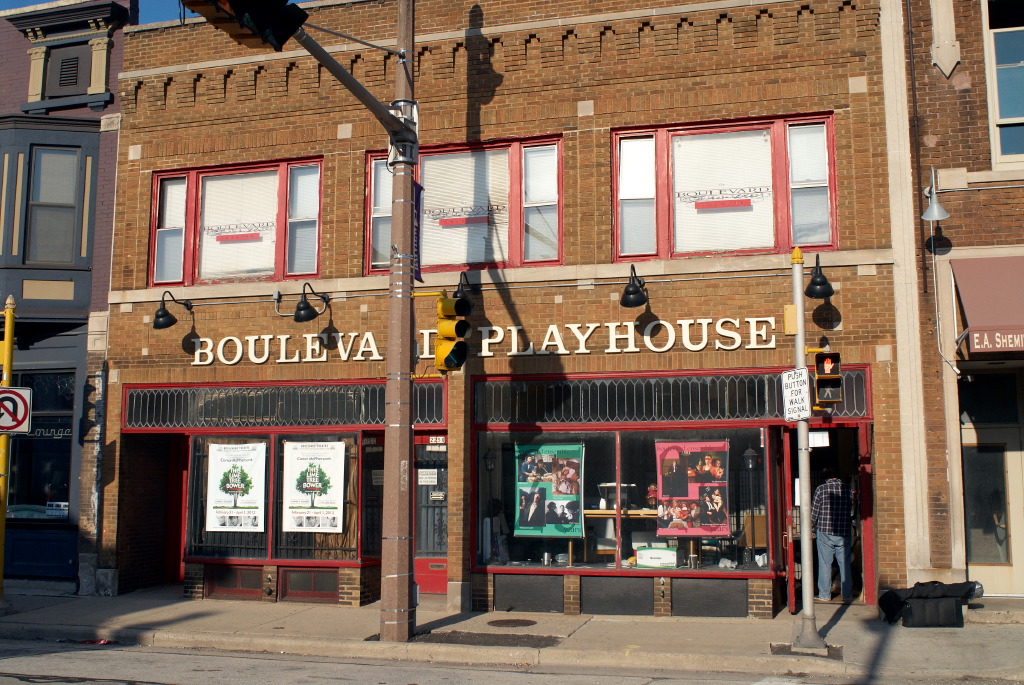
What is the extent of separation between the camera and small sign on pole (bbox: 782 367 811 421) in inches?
410

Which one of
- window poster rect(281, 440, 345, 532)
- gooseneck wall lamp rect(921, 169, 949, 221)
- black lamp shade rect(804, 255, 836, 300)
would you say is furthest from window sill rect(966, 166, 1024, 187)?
window poster rect(281, 440, 345, 532)

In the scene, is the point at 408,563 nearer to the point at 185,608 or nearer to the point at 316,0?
the point at 185,608

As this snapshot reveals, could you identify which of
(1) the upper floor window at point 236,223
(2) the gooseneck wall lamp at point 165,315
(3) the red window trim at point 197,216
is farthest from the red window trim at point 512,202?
(2) the gooseneck wall lamp at point 165,315

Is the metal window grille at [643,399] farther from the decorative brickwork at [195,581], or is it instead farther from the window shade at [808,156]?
the decorative brickwork at [195,581]

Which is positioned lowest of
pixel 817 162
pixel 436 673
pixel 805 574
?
pixel 436 673

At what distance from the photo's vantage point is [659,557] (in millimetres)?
13211

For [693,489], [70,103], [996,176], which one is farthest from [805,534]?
[70,103]

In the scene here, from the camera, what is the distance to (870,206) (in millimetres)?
12969

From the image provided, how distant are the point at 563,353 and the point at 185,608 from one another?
253 inches

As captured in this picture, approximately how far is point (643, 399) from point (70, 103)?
10658 millimetres

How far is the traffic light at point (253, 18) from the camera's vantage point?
747cm

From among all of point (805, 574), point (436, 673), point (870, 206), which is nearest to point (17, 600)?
point (436, 673)

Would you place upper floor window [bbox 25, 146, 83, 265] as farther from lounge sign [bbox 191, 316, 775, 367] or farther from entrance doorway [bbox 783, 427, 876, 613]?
entrance doorway [bbox 783, 427, 876, 613]

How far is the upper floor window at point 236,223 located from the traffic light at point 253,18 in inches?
275
